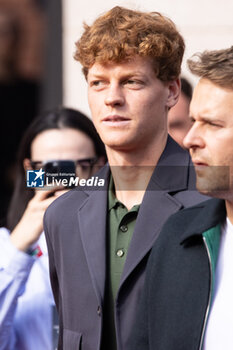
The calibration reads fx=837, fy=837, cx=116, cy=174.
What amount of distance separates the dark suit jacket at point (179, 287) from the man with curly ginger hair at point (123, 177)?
9 cm

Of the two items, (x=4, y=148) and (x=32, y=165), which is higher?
(x=32, y=165)

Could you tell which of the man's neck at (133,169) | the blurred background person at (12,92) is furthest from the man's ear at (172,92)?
the blurred background person at (12,92)

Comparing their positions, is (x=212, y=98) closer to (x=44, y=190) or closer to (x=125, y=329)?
(x=125, y=329)

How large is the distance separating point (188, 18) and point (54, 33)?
116 centimetres

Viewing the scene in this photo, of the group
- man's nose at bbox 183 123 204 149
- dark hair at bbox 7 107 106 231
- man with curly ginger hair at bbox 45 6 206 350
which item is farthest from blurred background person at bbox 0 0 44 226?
man's nose at bbox 183 123 204 149

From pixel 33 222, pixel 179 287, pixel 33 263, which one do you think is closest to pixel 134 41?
pixel 179 287

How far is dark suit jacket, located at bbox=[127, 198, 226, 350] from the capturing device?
2.61 meters

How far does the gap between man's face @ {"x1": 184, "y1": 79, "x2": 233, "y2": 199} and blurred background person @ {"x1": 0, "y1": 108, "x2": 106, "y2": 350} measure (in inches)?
40.1

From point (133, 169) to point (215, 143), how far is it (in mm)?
441

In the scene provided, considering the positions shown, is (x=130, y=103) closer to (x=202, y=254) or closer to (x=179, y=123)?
(x=202, y=254)

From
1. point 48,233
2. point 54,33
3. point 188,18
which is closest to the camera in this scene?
point 48,233

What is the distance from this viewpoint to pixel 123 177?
3.00 metres

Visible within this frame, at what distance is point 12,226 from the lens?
4195 mm

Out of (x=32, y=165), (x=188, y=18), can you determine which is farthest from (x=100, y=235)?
(x=188, y=18)
